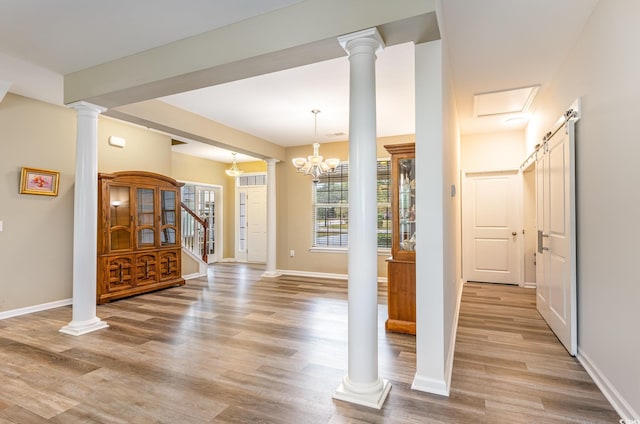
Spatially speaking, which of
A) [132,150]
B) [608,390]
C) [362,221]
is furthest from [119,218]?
[608,390]

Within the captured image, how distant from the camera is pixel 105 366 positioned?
2588mm

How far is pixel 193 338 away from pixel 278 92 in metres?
2.81

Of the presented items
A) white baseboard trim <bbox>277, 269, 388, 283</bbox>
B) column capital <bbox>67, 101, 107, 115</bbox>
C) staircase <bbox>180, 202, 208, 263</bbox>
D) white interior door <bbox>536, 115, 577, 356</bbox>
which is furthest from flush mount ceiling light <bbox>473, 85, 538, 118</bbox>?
staircase <bbox>180, 202, 208, 263</bbox>

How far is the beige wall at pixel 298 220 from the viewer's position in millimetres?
6523

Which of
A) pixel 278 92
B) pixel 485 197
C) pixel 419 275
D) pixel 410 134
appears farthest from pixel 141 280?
pixel 485 197

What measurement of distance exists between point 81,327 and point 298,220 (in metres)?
4.12

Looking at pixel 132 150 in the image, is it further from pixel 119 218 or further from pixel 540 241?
pixel 540 241

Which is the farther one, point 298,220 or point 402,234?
point 298,220

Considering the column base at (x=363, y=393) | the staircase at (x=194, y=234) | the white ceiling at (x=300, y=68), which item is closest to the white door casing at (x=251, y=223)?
the staircase at (x=194, y=234)

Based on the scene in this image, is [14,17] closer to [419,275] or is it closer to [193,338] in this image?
[193,338]

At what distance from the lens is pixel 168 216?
5.67 m

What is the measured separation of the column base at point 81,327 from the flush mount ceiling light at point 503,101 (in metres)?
4.96

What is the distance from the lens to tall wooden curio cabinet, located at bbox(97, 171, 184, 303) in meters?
4.62

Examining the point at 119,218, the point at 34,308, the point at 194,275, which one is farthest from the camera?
the point at 194,275
